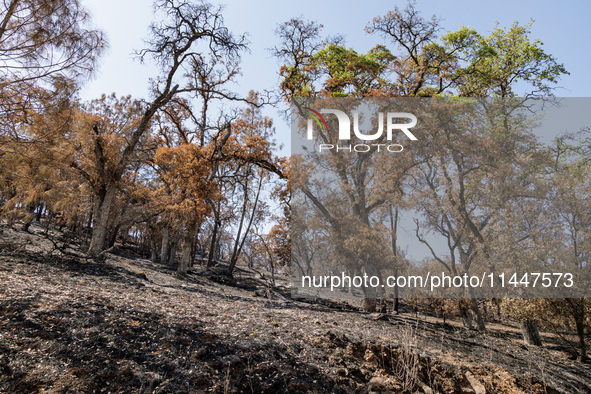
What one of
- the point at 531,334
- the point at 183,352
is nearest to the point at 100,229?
the point at 183,352

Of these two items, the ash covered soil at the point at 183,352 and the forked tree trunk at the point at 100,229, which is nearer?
the ash covered soil at the point at 183,352

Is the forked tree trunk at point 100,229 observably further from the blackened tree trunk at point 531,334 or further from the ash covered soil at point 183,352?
the blackened tree trunk at point 531,334

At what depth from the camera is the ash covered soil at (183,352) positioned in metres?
2.33

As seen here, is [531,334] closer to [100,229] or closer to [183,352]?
[183,352]

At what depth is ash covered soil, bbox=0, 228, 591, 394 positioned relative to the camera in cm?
233

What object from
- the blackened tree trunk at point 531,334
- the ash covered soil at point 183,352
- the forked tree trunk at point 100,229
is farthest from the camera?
the blackened tree trunk at point 531,334

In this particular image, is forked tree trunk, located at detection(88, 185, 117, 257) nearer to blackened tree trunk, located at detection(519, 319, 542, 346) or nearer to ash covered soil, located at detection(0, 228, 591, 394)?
ash covered soil, located at detection(0, 228, 591, 394)

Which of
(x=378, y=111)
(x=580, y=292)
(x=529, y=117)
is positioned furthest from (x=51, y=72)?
(x=529, y=117)

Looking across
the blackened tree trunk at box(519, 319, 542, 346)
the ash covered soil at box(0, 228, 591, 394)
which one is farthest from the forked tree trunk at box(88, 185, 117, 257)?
the blackened tree trunk at box(519, 319, 542, 346)

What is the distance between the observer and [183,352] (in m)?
2.92

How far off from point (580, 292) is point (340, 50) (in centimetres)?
1075

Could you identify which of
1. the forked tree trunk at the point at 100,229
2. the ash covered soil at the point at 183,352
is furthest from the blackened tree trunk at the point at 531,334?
the forked tree trunk at the point at 100,229

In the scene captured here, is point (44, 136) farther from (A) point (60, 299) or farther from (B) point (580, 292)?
(B) point (580, 292)

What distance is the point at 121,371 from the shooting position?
239cm
